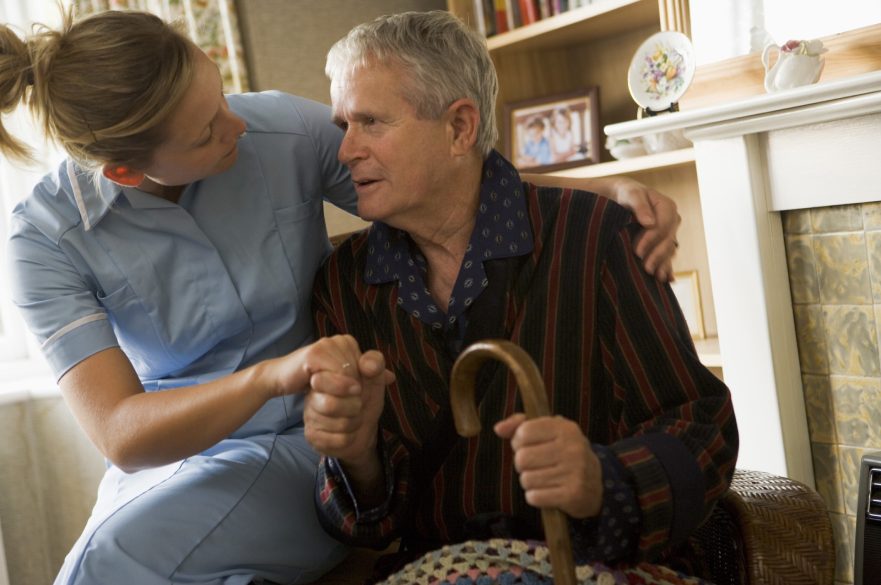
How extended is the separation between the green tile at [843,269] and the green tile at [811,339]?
0.05 meters

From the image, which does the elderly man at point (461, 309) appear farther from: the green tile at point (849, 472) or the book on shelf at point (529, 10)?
the book on shelf at point (529, 10)

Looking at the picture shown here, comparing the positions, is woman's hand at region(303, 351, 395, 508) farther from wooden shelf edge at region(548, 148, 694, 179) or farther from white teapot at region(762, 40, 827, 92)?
wooden shelf edge at region(548, 148, 694, 179)

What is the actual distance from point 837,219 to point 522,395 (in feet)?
5.18

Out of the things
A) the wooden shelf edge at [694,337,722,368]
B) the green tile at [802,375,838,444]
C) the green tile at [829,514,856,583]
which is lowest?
the green tile at [829,514,856,583]

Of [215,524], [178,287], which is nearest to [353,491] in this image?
[215,524]

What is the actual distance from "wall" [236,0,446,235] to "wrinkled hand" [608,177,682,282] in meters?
2.02

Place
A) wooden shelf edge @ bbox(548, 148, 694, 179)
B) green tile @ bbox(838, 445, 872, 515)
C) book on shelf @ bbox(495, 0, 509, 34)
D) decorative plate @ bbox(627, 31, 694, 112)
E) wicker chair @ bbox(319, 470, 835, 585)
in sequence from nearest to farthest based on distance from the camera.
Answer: wicker chair @ bbox(319, 470, 835, 585), green tile @ bbox(838, 445, 872, 515), decorative plate @ bbox(627, 31, 694, 112), wooden shelf edge @ bbox(548, 148, 694, 179), book on shelf @ bbox(495, 0, 509, 34)

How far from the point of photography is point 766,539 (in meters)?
1.20

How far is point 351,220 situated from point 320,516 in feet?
6.91

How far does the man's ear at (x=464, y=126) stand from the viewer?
1.37 m

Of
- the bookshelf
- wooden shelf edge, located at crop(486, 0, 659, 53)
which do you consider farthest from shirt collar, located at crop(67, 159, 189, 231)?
wooden shelf edge, located at crop(486, 0, 659, 53)

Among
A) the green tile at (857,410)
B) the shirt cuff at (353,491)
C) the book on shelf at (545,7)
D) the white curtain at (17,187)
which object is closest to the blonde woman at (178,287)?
the shirt cuff at (353,491)

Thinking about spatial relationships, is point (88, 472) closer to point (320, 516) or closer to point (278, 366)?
point (320, 516)

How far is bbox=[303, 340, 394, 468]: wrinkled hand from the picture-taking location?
106 centimetres
